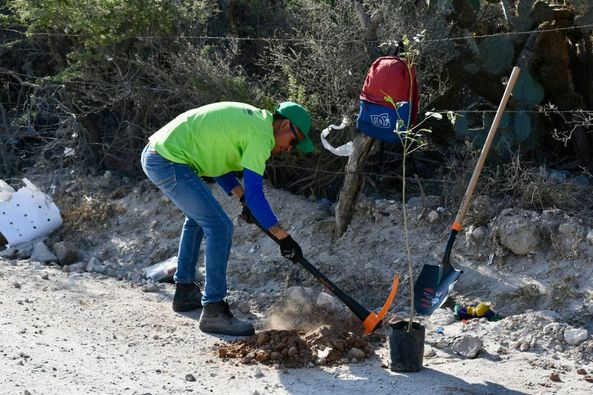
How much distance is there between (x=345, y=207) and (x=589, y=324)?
219 cm

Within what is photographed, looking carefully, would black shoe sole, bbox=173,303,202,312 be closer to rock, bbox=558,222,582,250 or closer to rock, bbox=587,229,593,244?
rock, bbox=558,222,582,250

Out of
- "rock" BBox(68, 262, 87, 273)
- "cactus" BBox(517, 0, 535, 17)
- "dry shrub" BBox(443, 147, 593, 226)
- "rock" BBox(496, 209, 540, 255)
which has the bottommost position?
"rock" BBox(68, 262, 87, 273)

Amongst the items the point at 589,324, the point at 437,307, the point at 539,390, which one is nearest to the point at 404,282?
the point at 437,307

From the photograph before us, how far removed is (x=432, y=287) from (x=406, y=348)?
3.39 ft

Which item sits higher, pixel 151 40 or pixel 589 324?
pixel 151 40

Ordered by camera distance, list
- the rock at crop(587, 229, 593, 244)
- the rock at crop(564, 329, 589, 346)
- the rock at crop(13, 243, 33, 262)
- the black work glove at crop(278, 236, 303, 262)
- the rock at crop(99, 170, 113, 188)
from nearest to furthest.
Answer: the rock at crop(564, 329, 589, 346) < the black work glove at crop(278, 236, 303, 262) < the rock at crop(587, 229, 593, 244) < the rock at crop(13, 243, 33, 262) < the rock at crop(99, 170, 113, 188)

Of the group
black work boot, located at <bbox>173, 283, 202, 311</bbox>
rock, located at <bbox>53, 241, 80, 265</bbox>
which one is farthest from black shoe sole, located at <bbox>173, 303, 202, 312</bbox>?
rock, located at <bbox>53, 241, 80, 265</bbox>

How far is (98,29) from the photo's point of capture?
349 inches

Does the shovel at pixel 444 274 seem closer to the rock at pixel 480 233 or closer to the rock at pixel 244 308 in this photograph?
the rock at pixel 480 233

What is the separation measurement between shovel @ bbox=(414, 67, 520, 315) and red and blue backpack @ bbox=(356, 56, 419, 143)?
2.23 feet

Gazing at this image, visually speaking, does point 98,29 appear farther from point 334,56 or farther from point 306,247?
point 306,247

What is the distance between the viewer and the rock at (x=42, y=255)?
8.11 meters

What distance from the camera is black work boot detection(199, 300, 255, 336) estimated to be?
6.25 m

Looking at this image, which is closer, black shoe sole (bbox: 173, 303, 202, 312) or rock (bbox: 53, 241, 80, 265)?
black shoe sole (bbox: 173, 303, 202, 312)
